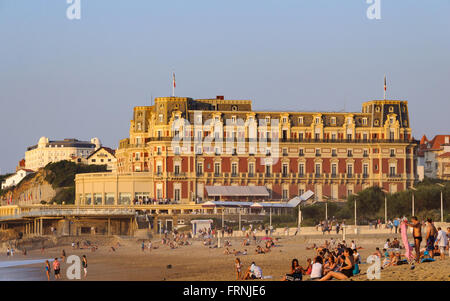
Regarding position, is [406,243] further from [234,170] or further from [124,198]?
[124,198]

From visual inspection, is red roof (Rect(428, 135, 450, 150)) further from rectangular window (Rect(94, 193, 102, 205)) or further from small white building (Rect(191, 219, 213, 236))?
small white building (Rect(191, 219, 213, 236))

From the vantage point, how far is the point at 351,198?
10544 cm

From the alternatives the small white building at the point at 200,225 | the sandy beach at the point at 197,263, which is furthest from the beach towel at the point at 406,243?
the small white building at the point at 200,225

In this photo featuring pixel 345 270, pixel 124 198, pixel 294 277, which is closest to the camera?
pixel 345 270

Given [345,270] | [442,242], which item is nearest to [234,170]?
[442,242]

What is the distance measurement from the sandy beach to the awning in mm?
29560

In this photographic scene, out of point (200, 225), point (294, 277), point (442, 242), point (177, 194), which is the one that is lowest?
point (200, 225)

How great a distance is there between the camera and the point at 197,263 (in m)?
58.9

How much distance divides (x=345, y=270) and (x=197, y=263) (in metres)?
22.8

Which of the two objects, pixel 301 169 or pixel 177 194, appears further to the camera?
pixel 301 169

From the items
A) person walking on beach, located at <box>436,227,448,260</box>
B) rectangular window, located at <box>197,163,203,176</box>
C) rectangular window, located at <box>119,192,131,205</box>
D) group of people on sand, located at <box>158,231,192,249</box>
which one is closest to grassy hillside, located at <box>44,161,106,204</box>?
rectangular window, located at <box>119,192,131,205</box>

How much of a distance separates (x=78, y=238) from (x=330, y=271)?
59981mm

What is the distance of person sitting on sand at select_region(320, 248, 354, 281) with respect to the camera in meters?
36.0

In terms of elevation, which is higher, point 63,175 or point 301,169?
point 301,169
